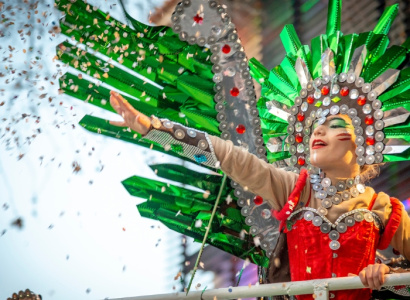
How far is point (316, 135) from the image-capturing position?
8.46 ft

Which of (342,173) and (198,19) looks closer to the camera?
(342,173)

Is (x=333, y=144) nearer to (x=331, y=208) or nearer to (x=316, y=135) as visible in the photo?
(x=316, y=135)

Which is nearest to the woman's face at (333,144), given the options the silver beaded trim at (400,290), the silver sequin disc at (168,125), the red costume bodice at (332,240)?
the red costume bodice at (332,240)

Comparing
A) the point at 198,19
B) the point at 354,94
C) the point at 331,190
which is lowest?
the point at 331,190

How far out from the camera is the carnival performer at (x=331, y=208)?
2.43 m

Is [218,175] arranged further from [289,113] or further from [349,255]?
[349,255]

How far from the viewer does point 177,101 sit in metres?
2.97

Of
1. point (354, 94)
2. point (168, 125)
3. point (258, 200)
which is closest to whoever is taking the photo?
point (168, 125)

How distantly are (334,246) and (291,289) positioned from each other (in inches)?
12.5

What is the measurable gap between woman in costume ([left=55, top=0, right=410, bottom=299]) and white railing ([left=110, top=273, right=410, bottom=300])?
0.17ft

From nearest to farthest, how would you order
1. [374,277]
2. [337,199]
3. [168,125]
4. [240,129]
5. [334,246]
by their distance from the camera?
[374,277], [168,125], [334,246], [337,199], [240,129]

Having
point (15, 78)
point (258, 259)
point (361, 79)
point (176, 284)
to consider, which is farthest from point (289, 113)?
point (15, 78)

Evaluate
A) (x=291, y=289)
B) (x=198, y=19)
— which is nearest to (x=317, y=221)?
(x=291, y=289)

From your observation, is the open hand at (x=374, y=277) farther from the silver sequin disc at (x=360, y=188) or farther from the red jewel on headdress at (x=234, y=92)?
the red jewel on headdress at (x=234, y=92)
